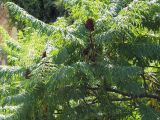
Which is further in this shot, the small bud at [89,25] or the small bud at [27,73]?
the small bud at [27,73]

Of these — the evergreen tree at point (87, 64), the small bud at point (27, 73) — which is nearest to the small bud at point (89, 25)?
the evergreen tree at point (87, 64)

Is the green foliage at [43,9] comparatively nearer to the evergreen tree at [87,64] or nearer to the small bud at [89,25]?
the evergreen tree at [87,64]

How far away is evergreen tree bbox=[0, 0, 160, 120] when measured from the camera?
432 centimetres

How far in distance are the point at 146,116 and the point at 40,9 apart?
16156 mm

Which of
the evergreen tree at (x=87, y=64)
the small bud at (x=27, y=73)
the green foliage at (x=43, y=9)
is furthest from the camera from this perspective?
the green foliage at (x=43, y=9)

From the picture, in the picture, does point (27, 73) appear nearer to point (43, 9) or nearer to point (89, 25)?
point (89, 25)

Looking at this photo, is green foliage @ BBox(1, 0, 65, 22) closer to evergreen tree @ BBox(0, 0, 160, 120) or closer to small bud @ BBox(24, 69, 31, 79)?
evergreen tree @ BBox(0, 0, 160, 120)

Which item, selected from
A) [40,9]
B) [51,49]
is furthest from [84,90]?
[40,9]

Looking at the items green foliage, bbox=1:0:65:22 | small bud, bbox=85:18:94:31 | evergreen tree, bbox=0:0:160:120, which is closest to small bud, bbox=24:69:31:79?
evergreen tree, bbox=0:0:160:120

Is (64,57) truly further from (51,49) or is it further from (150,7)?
(150,7)

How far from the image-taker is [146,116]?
442 centimetres

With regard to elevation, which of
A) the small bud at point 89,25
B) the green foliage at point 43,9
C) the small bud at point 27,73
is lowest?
the small bud at point 27,73

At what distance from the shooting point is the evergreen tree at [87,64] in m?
4.32

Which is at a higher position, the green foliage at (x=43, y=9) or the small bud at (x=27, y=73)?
the green foliage at (x=43, y=9)
